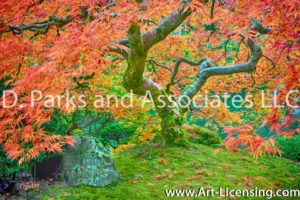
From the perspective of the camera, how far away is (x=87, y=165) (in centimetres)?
307

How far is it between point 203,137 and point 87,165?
124 inches

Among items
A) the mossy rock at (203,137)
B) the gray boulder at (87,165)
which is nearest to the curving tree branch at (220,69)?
the mossy rock at (203,137)

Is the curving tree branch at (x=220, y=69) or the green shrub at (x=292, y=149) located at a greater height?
the curving tree branch at (x=220, y=69)

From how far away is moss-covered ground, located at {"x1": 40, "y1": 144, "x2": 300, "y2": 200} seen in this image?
8.82 feet

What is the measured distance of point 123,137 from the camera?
8.13 m

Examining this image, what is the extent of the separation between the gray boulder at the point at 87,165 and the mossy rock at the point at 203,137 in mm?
2553

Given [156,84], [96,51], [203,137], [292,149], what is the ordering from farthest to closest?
[203,137] → [292,149] → [156,84] → [96,51]

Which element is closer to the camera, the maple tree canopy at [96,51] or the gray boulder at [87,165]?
the maple tree canopy at [96,51]

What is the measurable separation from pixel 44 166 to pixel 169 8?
319 centimetres

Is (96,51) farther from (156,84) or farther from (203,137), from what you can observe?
(203,137)

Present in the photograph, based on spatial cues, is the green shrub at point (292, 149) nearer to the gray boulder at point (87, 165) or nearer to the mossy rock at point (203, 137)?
the mossy rock at point (203, 137)

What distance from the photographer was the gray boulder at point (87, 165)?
2.97 meters

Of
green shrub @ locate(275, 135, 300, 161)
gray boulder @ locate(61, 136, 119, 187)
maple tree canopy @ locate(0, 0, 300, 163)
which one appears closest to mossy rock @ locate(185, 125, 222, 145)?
maple tree canopy @ locate(0, 0, 300, 163)

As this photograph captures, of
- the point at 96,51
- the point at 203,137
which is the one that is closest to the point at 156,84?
the point at 203,137
